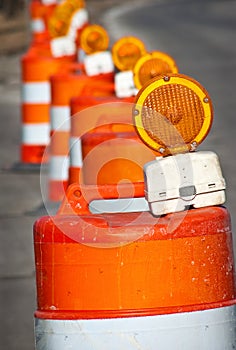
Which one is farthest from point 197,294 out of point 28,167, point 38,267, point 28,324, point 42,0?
point 42,0

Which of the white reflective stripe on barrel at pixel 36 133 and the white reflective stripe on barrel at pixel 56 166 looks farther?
the white reflective stripe on barrel at pixel 36 133

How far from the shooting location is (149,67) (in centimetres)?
848

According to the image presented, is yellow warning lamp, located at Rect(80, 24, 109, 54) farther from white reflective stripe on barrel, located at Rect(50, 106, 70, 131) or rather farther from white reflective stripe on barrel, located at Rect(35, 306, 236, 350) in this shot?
white reflective stripe on barrel, located at Rect(35, 306, 236, 350)

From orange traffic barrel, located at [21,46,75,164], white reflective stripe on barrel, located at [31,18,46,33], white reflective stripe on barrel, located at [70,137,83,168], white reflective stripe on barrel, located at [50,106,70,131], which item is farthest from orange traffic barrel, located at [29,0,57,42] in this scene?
white reflective stripe on barrel, located at [70,137,83,168]

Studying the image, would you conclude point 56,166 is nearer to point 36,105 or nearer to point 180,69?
point 36,105

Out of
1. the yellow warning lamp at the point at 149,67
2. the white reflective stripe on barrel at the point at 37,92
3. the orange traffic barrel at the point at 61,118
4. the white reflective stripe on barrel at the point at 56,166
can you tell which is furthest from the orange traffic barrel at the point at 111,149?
the white reflective stripe on barrel at the point at 37,92

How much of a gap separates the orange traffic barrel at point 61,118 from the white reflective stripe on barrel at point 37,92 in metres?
Result: 1.81

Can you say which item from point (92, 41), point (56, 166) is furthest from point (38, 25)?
point (56, 166)

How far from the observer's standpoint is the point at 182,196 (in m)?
4.81

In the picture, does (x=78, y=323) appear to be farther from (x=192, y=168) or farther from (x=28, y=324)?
(x=28, y=324)

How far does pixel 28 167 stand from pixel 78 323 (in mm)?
8951

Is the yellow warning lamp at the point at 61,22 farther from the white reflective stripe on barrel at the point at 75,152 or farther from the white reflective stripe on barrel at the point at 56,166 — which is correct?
the white reflective stripe on barrel at the point at 75,152

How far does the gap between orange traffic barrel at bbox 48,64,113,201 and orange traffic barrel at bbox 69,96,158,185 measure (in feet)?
4.53

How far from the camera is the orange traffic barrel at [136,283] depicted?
15.2ft
